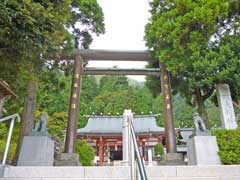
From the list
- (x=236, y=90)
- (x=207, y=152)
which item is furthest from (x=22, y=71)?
(x=236, y=90)

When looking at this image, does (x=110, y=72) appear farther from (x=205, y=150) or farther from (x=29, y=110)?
(x=205, y=150)

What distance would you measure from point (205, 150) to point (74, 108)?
14.2 feet

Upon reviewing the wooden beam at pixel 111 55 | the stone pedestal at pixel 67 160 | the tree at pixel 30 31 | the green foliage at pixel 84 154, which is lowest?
the stone pedestal at pixel 67 160

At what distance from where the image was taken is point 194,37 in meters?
7.46

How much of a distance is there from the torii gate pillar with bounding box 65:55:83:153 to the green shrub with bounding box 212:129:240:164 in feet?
13.9

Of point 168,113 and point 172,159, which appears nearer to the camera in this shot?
point 172,159

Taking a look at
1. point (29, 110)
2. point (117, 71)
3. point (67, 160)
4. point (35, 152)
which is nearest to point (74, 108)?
point (29, 110)

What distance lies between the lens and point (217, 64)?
7137 millimetres

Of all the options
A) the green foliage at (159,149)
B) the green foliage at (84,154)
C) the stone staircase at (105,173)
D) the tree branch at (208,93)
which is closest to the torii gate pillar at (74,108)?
the green foliage at (84,154)

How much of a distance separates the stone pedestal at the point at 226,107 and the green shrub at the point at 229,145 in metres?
1.32

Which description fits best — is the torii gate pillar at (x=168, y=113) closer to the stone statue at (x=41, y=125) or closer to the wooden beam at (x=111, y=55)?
the wooden beam at (x=111, y=55)

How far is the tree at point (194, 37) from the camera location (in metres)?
7.31

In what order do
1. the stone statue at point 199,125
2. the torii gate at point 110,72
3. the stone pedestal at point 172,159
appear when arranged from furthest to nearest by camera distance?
1. the torii gate at point 110,72
2. the stone pedestal at point 172,159
3. the stone statue at point 199,125

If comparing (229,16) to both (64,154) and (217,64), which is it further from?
(64,154)
